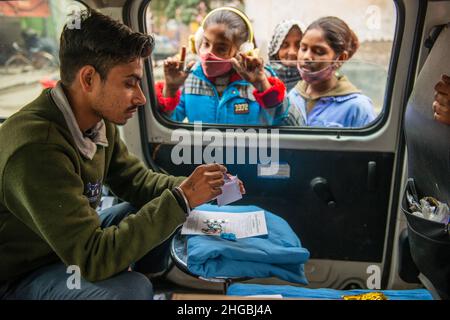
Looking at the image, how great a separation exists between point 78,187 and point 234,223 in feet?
2.24

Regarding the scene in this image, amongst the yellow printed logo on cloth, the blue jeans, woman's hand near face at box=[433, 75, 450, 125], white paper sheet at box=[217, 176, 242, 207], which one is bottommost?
the blue jeans

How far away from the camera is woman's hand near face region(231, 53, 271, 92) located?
2143mm

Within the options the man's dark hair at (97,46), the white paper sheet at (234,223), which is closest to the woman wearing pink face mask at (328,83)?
the white paper sheet at (234,223)

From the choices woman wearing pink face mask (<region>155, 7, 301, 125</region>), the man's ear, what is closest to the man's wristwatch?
the man's ear

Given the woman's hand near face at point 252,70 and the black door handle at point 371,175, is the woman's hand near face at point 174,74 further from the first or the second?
the black door handle at point 371,175

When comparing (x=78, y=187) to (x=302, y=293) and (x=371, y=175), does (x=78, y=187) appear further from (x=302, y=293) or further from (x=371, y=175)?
(x=371, y=175)

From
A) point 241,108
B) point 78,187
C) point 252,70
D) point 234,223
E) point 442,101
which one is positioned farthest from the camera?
point 241,108

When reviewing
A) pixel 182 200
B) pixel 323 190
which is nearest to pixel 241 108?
pixel 323 190

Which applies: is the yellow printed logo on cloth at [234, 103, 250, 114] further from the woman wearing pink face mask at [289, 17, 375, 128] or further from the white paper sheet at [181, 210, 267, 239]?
the white paper sheet at [181, 210, 267, 239]

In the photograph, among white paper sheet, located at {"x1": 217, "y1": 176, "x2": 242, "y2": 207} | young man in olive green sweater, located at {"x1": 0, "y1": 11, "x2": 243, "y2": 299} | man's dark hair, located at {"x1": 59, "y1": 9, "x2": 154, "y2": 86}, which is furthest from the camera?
white paper sheet, located at {"x1": 217, "y1": 176, "x2": 242, "y2": 207}

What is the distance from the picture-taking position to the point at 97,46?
1496 mm

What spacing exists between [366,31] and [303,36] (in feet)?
0.96

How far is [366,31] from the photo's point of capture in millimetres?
2104

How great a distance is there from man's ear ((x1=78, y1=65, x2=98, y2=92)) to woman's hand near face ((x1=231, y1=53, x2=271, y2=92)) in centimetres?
82
